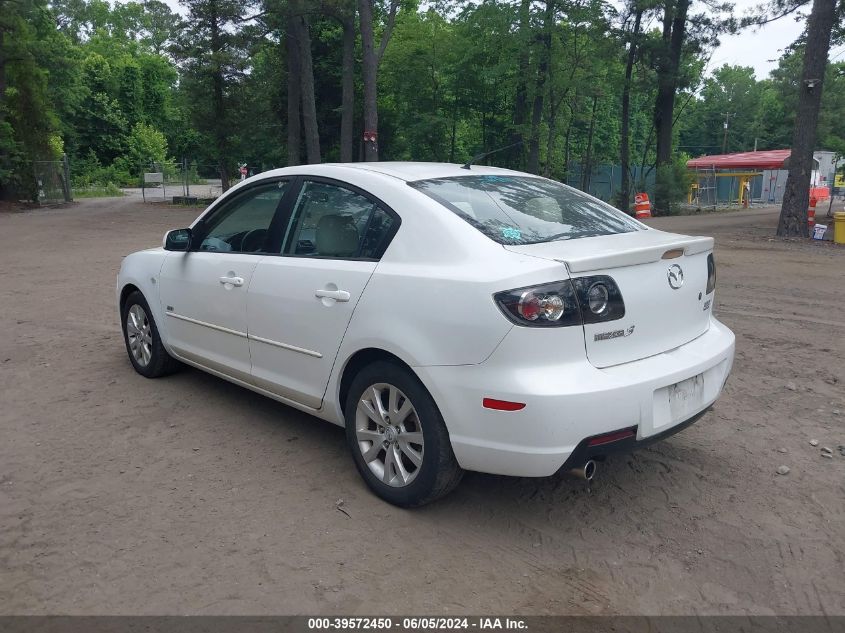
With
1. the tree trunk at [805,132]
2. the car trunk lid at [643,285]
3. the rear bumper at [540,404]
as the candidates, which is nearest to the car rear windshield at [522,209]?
the car trunk lid at [643,285]

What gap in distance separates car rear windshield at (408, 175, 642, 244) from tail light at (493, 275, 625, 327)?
1.44 feet

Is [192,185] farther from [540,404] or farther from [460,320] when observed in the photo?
[540,404]

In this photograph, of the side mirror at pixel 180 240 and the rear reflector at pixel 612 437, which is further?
the side mirror at pixel 180 240

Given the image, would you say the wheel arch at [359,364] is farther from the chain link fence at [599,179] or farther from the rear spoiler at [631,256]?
the chain link fence at [599,179]

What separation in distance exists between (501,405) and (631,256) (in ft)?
3.05

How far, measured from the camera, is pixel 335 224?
4.00 m

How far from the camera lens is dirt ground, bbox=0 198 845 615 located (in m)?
2.88

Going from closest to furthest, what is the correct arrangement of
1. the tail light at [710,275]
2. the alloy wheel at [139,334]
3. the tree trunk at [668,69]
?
the tail light at [710,275]
the alloy wheel at [139,334]
the tree trunk at [668,69]

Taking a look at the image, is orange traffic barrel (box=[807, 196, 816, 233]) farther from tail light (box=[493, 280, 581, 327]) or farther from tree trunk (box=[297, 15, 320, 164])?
tail light (box=[493, 280, 581, 327])

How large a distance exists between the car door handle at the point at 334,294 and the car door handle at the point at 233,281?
78 centimetres

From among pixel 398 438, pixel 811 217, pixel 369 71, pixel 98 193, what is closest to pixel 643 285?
pixel 398 438

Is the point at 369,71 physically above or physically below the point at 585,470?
above

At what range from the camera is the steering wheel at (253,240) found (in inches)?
175

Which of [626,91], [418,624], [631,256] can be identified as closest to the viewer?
[418,624]
